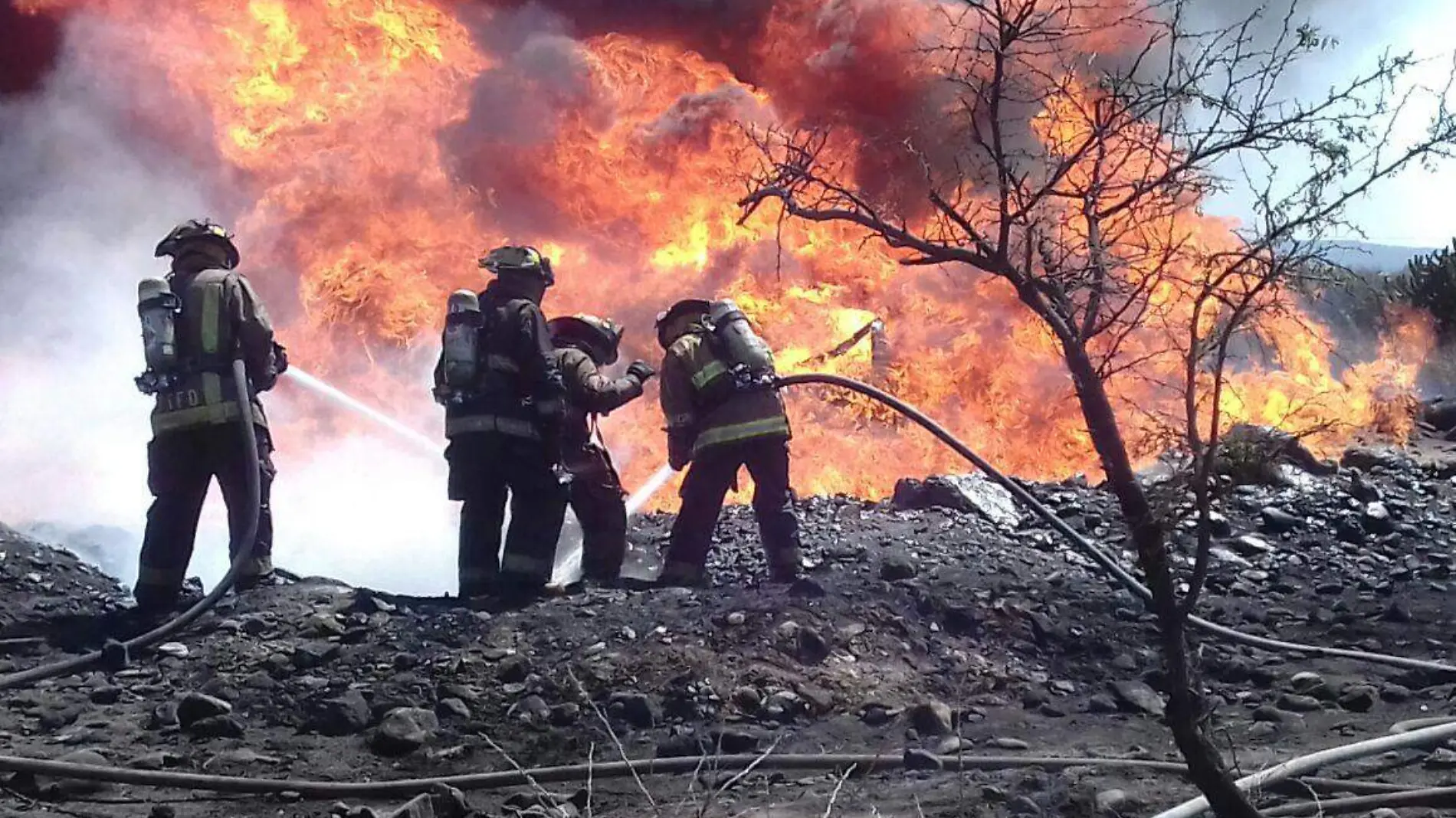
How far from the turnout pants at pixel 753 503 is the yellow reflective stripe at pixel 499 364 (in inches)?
56.2

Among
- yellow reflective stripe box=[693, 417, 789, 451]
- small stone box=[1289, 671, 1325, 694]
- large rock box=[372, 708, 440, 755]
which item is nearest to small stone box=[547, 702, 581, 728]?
large rock box=[372, 708, 440, 755]

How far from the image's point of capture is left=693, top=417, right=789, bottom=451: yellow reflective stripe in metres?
6.75

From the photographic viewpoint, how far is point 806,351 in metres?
12.6

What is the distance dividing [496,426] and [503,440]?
0.11 meters

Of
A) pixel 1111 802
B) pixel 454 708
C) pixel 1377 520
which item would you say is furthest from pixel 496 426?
pixel 1377 520

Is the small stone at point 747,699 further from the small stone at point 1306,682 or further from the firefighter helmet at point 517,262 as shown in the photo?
the firefighter helmet at point 517,262

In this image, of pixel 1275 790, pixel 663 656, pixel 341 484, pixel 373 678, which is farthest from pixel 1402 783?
pixel 341 484

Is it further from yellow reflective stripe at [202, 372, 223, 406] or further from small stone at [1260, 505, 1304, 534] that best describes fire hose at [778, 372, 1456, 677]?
yellow reflective stripe at [202, 372, 223, 406]

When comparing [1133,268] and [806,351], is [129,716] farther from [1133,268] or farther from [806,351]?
[806,351]

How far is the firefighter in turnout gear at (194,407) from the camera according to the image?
6230 millimetres

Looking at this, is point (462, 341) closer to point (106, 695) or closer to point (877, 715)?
point (106, 695)

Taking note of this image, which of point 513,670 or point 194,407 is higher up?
point 194,407

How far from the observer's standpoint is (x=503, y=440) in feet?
22.0

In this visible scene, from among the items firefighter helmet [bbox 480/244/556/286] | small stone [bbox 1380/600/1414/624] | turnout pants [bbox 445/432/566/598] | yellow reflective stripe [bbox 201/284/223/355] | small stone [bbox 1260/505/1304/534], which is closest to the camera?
small stone [bbox 1380/600/1414/624]
